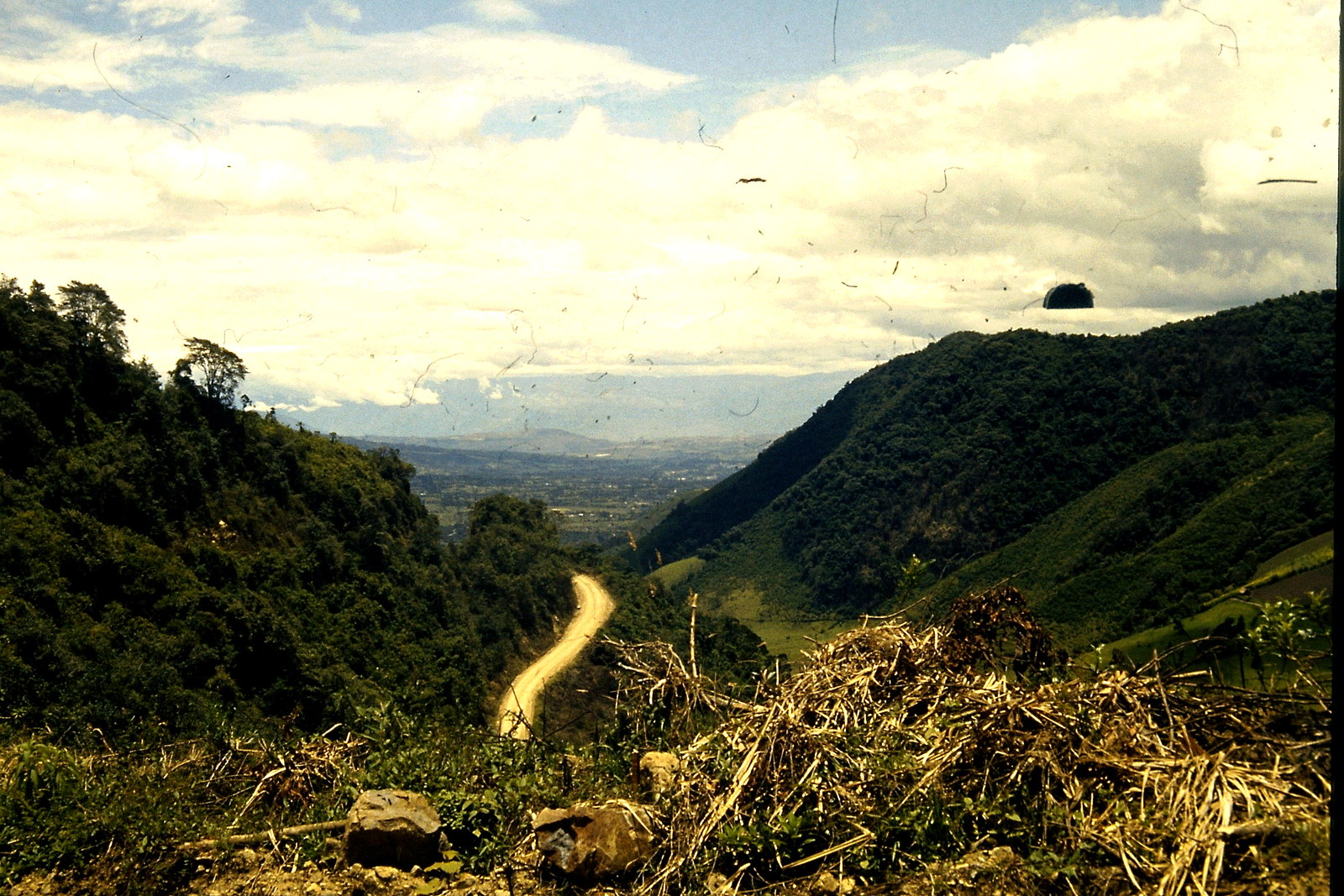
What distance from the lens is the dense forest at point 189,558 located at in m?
24.1

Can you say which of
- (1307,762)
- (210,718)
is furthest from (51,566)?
(1307,762)

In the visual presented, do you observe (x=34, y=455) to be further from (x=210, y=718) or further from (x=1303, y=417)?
(x=1303, y=417)

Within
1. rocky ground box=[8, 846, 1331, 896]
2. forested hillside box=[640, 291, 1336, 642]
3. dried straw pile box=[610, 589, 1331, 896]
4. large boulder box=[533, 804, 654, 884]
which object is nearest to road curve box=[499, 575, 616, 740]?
forested hillside box=[640, 291, 1336, 642]

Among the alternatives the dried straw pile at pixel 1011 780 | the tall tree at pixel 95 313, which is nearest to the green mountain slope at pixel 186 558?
the tall tree at pixel 95 313

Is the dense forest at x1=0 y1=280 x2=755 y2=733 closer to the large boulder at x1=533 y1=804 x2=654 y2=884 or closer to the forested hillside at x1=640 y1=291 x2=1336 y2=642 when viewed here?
the large boulder at x1=533 y1=804 x2=654 y2=884

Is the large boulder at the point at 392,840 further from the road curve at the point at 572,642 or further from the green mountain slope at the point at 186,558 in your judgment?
the road curve at the point at 572,642

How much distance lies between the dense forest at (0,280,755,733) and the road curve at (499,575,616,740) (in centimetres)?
174

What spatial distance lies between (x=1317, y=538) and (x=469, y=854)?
51898 mm

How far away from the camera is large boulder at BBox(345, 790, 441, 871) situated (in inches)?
210

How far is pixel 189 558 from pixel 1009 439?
80988 millimetres

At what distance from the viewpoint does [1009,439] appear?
95.3 meters

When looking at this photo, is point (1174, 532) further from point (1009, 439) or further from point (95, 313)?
point (95, 313)

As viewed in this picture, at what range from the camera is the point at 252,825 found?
5844 millimetres

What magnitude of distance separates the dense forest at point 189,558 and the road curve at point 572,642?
5.72 ft
